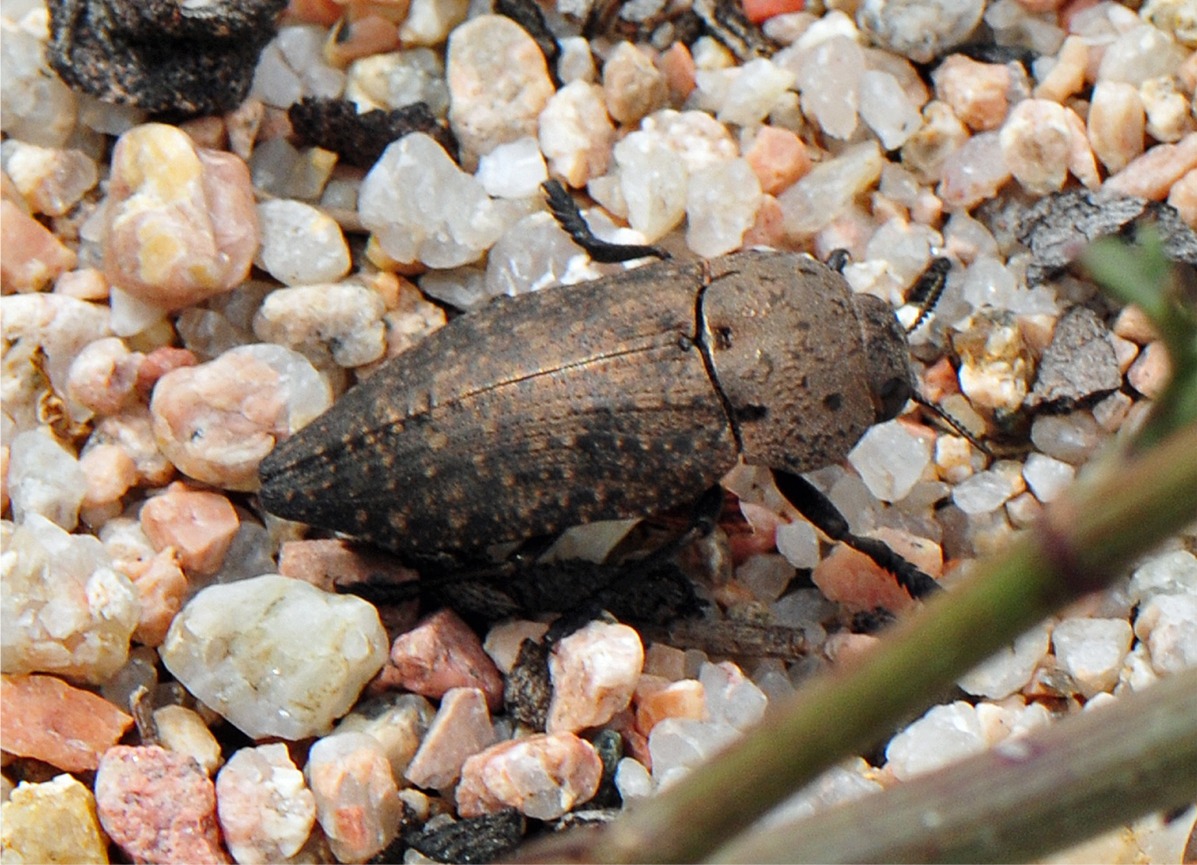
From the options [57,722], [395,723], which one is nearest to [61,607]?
[57,722]

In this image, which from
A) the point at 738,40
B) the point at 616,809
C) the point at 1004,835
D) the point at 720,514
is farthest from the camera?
the point at 738,40

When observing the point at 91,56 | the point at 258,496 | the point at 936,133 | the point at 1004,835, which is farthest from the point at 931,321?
the point at 1004,835

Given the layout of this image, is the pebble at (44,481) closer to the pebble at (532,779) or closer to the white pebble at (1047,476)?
the pebble at (532,779)

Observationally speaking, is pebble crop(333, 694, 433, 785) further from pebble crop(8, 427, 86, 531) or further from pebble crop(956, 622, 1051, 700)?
pebble crop(956, 622, 1051, 700)

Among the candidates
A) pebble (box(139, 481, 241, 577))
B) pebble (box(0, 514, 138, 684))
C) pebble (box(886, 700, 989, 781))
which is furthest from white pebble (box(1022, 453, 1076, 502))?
pebble (box(0, 514, 138, 684))

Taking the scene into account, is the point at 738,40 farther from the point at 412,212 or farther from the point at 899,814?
the point at 899,814

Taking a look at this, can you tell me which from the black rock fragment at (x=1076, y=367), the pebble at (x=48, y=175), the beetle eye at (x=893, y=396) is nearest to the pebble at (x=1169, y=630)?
the black rock fragment at (x=1076, y=367)
